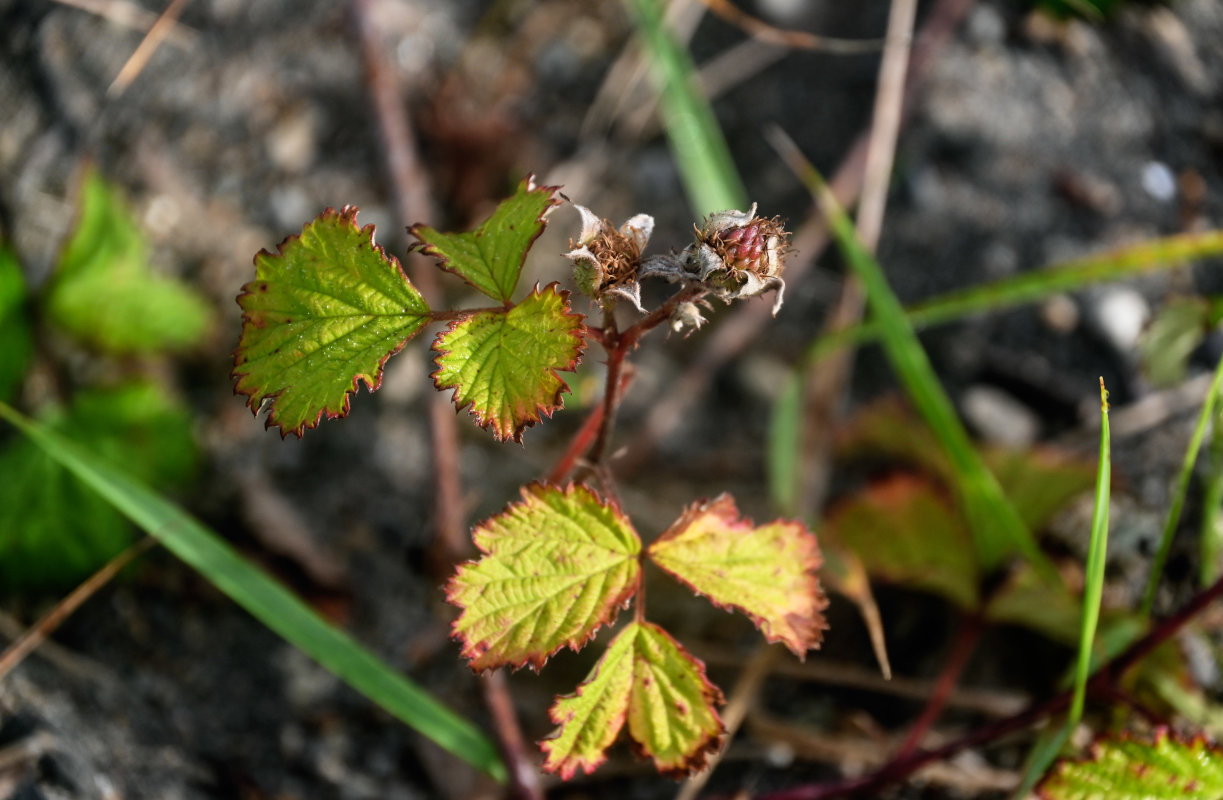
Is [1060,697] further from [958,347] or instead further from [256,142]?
[256,142]

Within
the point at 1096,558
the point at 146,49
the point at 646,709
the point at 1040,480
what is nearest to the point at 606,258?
the point at 646,709

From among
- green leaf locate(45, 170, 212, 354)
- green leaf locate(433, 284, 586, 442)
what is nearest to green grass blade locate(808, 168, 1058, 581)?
green leaf locate(433, 284, 586, 442)

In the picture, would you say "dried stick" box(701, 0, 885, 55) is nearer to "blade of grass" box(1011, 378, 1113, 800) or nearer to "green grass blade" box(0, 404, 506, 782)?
"blade of grass" box(1011, 378, 1113, 800)

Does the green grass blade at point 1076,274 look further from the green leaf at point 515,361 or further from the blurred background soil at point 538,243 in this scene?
the green leaf at point 515,361

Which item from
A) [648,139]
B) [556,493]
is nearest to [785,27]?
[648,139]

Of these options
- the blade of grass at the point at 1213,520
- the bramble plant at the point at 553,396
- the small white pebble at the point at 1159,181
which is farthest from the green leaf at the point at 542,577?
the small white pebble at the point at 1159,181

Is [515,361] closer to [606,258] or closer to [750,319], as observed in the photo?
[606,258]
